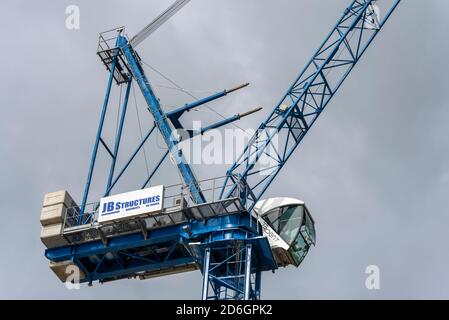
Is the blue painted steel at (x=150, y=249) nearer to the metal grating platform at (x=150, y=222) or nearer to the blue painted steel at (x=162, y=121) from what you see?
the metal grating platform at (x=150, y=222)

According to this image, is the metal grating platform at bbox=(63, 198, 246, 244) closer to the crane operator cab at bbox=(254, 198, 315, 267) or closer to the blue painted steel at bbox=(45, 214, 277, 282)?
the blue painted steel at bbox=(45, 214, 277, 282)

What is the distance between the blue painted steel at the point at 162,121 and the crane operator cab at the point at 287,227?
5.10 m

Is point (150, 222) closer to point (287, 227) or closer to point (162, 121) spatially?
point (287, 227)

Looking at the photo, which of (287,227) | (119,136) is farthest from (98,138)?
(287,227)

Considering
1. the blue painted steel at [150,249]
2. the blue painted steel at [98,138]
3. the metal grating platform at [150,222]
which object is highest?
the blue painted steel at [98,138]

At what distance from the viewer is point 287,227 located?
72625 mm

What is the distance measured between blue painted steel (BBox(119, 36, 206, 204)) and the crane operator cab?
510 cm

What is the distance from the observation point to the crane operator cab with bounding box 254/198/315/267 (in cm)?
7156

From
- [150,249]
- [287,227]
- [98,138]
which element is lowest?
[150,249]

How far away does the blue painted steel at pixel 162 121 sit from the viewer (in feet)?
246

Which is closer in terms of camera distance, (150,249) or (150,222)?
(150,222)

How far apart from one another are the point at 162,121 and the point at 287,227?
15.1m

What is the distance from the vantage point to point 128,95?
83500mm

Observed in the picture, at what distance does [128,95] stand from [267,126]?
43.9 feet
